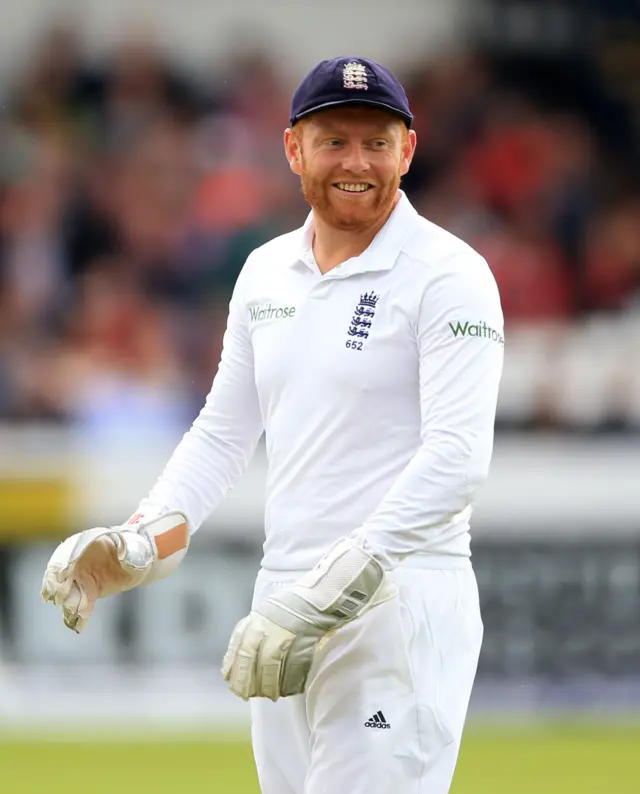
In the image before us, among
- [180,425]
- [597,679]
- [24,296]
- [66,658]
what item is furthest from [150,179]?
[597,679]

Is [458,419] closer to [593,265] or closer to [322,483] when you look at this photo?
[322,483]

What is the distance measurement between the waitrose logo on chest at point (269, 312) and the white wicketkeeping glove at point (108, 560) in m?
0.49

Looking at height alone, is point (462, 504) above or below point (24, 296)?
below

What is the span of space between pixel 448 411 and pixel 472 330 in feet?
0.60

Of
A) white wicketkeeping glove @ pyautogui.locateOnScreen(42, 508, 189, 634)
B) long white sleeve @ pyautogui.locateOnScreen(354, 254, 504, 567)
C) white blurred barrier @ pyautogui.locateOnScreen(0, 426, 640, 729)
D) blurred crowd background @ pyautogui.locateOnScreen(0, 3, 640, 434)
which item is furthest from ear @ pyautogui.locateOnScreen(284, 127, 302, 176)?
blurred crowd background @ pyautogui.locateOnScreen(0, 3, 640, 434)

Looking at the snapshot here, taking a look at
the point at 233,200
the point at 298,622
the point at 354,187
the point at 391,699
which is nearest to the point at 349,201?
the point at 354,187

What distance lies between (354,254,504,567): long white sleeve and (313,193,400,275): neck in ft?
0.78

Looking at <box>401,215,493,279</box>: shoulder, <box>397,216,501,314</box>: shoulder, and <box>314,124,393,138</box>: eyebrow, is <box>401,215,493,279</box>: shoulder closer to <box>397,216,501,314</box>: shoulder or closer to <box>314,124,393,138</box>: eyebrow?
<box>397,216,501,314</box>: shoulder

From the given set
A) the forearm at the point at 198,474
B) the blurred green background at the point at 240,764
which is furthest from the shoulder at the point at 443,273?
the blurred green background at the point at 240,764

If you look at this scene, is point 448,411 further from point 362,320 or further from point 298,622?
point 298,622

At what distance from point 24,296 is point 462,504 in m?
7.25

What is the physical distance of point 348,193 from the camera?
351cm

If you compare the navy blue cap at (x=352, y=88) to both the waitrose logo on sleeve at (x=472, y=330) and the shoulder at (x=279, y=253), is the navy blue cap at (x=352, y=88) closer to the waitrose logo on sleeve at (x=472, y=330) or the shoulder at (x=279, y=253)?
the shoulder at (x=279, y=253)

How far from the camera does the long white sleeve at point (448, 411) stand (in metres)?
3.29
